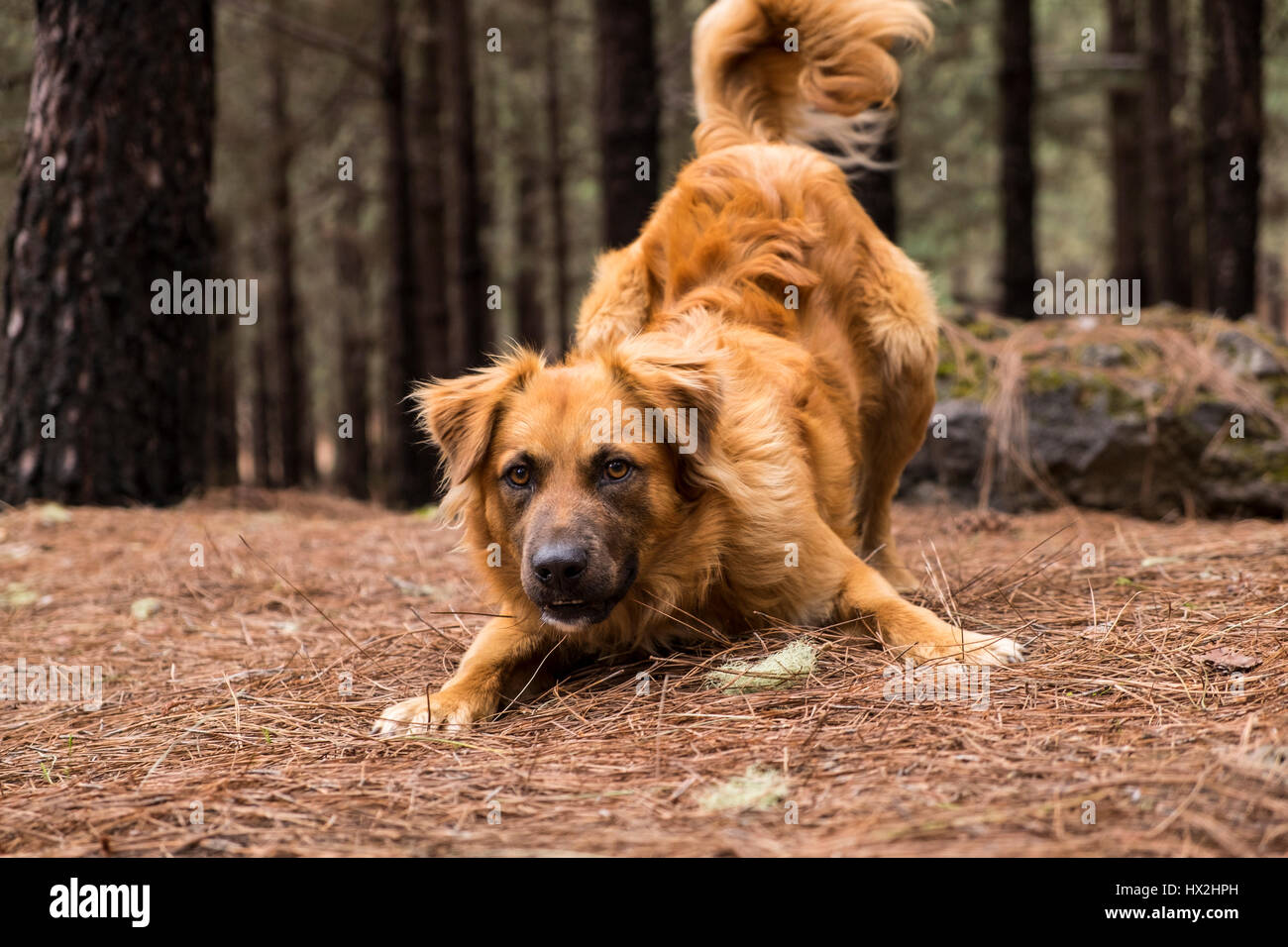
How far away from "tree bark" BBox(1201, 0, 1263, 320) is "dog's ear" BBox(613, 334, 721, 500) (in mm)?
7788

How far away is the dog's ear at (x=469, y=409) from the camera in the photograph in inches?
143

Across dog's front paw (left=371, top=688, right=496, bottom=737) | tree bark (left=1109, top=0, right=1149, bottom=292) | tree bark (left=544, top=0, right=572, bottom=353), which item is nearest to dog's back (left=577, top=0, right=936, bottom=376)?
dog's front paw (left=371, top=688, right=496, bottom=737)

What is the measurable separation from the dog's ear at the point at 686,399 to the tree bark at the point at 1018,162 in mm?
8143

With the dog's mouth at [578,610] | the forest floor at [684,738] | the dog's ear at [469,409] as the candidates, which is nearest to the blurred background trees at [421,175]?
the dog's ear at [469,409]

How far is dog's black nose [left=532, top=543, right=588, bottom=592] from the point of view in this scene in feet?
10.3

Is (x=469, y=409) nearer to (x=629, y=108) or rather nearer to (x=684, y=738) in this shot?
(x=684, y=738)

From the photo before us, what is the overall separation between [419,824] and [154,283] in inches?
227

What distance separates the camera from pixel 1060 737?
2.58m

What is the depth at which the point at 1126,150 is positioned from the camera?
1633 centimetres

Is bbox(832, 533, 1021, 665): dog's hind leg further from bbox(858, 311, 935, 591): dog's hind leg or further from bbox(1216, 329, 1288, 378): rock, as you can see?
bbox(1216, 329, 1288, 378): rock

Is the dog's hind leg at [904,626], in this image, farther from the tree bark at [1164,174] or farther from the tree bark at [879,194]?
the tree bark at [1164,174]
